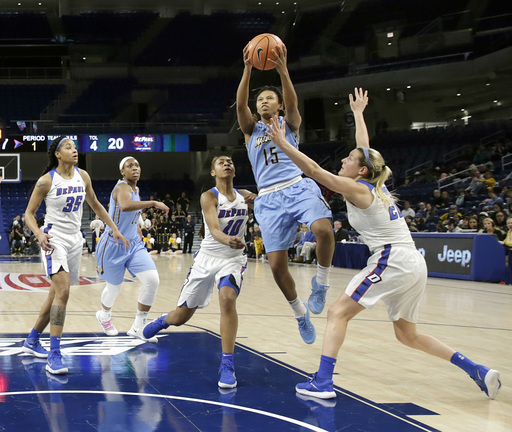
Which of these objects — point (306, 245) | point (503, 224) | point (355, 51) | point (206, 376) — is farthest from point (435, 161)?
point (206, 376)

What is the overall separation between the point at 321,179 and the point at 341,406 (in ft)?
4.65

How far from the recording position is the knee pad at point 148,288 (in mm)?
6586

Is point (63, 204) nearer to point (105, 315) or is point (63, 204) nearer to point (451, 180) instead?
point (105, 315)

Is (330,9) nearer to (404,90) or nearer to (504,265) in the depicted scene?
(404,90)

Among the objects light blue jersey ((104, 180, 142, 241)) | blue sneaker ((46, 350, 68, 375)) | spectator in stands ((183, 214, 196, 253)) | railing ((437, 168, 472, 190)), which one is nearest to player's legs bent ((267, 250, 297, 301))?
blue sneaker ((46, 350, 68, 375))

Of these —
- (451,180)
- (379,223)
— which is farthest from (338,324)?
(451,180)

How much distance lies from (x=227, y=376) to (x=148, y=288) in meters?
2.29

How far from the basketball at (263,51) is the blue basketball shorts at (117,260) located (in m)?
2.56

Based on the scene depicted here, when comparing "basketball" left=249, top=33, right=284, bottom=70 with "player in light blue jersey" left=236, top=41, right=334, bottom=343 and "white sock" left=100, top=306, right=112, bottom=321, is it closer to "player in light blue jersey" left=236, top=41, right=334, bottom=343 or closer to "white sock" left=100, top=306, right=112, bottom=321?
"player in light blue jersey" left=236, top=41, right=334, bottom=343

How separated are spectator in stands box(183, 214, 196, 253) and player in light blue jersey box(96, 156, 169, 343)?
57.9 feet

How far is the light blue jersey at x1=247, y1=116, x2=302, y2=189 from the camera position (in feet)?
17.9

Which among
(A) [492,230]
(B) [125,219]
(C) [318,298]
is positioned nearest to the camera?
(C) [318,298]

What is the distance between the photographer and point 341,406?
4039mm

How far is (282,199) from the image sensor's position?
5.39 metres
